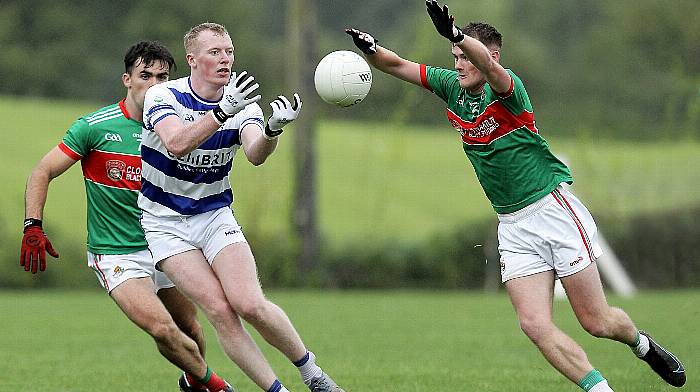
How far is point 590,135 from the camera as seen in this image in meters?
21.5

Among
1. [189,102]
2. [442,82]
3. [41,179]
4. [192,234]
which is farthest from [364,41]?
[41,179]

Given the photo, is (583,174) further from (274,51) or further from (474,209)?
(274,51)

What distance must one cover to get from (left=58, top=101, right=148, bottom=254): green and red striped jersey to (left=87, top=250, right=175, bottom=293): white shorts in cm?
5

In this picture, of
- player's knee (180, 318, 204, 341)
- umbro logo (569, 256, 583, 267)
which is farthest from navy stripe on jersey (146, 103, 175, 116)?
umbro logo (569, 256, 583, 267)

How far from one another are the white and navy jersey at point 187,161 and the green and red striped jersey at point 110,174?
70cm

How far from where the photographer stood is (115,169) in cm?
776

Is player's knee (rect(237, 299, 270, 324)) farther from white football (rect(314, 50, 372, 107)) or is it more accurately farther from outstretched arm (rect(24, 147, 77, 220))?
outstretched arm (rect(24, 147, 77, 220))

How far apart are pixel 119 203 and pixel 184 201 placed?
94 centimetres

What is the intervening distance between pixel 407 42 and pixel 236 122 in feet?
63.7

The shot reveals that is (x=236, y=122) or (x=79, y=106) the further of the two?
(x=79, y=106)

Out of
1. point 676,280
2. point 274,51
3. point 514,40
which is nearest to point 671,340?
point 676,280

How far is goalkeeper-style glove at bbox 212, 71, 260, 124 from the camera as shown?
20.5 ft

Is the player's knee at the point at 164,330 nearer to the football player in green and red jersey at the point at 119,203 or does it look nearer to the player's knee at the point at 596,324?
the football player in green and red jersey at the point at 119,203

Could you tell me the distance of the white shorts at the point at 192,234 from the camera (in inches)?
271
